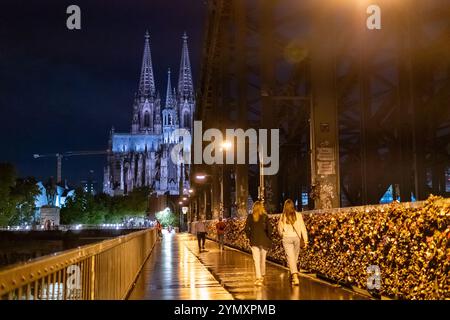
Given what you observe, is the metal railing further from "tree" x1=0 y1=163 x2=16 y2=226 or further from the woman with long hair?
"tree" x1=0 y1=163 x2=16 y2=226

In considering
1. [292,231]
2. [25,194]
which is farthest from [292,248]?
[25,194]

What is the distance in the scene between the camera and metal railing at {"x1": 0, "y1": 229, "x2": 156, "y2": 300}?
12.8 feet

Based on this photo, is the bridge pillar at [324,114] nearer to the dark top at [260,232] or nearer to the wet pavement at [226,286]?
the wet pavement at [226,286]

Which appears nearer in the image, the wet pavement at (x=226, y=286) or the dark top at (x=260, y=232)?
the wet pavement at (x=226, y=286)

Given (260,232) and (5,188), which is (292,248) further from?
(5,188)

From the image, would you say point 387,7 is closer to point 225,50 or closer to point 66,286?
point 66,286

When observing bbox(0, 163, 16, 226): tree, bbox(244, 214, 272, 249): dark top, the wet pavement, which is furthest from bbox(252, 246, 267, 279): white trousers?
bbox(0, 163, 16, 226): tree

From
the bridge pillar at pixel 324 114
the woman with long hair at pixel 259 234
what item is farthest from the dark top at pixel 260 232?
the bridge pillar at pixel 324 114

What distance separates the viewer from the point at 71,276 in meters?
5.89

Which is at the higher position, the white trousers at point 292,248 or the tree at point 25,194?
the tree at point 25,194

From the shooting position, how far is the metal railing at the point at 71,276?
12.8 ft
